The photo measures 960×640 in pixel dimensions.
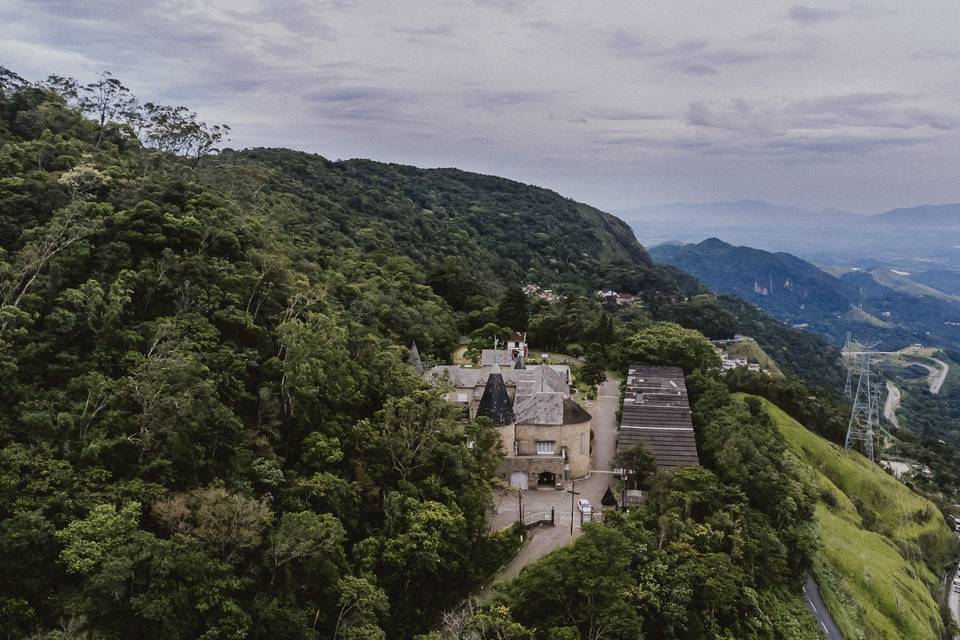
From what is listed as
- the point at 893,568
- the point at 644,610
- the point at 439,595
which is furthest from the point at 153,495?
the point at 893,568

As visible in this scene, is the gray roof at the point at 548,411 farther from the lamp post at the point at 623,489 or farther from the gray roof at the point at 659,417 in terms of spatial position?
the gray roof at the point at 659,417

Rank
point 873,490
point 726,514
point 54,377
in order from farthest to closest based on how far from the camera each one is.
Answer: point 873,490, point 726,514, point 54,377

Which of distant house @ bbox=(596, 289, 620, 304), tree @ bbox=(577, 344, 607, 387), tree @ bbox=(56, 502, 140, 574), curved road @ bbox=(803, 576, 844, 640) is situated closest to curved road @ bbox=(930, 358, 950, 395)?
distant house @ bbox=(596, 289, 620, 304)

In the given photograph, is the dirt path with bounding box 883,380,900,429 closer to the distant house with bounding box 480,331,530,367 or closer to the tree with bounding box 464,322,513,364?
the tree with bounding box 464,322,513,364

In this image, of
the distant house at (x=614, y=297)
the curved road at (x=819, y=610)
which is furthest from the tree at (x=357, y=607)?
the distant house at (x=614, y=297)

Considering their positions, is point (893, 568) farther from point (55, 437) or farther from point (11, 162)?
point (11, 162)

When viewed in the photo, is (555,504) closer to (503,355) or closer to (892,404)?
(503,355)
